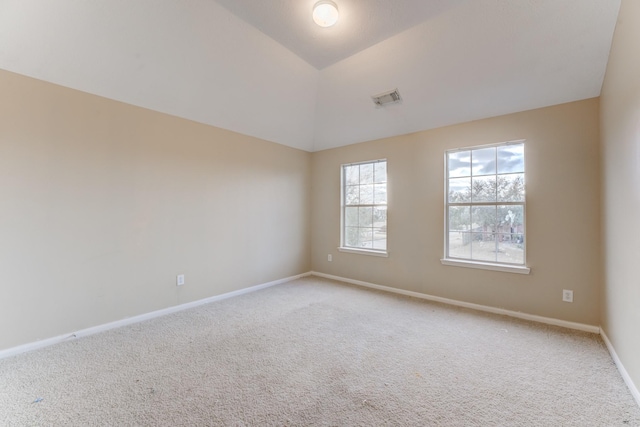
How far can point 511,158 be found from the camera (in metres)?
3.10

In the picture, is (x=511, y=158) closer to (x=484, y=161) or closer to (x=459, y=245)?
(x=484, y=161)

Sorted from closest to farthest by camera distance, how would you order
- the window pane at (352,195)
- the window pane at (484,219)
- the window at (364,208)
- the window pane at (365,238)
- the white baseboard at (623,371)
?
1. the white baseboard at (623,371)
2. the window pane at (484,219)
3. the window at (364,208)
4. the window pane at (365,238)
5. the window pane at (352,195)

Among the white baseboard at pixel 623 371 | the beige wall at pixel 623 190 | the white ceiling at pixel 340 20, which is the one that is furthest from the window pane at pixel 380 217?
the white baseboard at pixel 623 371

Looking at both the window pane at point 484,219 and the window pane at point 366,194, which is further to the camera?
the window pane at point 366,194

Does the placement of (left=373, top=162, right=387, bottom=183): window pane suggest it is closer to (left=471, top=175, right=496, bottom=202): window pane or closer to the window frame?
the window frame

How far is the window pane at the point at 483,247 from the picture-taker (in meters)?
3.23

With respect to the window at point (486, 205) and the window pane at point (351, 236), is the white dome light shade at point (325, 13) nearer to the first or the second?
the window at point (486, 205)

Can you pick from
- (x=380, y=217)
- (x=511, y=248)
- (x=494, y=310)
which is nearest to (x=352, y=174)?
(x=380, y=217)

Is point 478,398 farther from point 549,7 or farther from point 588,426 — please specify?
point 549,7

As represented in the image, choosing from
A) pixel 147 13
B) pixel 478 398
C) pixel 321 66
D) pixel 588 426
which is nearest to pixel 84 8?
pixel 147 13

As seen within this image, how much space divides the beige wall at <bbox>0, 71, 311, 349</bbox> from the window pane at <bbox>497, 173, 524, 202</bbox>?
10.6ft

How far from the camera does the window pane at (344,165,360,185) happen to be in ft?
14.7

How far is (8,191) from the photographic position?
7.14 ft

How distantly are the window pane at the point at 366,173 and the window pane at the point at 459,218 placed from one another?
4.34 feet
